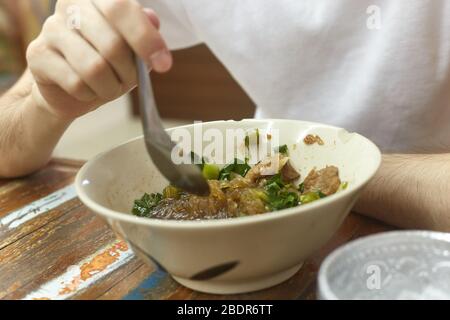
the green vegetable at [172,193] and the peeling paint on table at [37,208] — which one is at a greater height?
the green vegetable at [172,193]

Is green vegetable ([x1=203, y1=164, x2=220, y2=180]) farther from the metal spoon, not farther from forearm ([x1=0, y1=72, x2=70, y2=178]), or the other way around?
forearm ([x1=0, y1=72, x2=70, y2=178])

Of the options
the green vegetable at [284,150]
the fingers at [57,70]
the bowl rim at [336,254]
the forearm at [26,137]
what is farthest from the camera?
the forearm at [26,137]

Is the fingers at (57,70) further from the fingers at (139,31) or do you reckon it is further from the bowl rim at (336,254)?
the bowl rim at (336,254)

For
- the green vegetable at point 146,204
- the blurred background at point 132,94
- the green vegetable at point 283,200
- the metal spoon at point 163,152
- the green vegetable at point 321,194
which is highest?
the metal spoon at point 163,152

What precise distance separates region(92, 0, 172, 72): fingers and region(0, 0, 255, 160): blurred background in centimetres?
302

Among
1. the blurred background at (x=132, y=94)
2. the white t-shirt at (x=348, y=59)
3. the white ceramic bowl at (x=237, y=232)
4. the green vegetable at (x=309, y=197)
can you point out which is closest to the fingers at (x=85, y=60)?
the white ceramic bowl at (x=237, y=232)

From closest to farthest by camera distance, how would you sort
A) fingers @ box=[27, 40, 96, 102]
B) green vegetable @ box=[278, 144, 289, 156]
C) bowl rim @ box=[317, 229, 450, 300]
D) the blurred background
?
bowl rim @ box=[317, 229, 450, 300] < fingers @ box=[27, 40, 96, 102] < green vegetable @ box=[278, 144, 289, 156] < the blurred background

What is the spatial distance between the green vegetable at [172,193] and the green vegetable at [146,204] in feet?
0.05

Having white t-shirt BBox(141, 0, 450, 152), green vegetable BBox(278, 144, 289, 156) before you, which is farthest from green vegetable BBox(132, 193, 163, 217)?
white t-shirt BBox(141, 0, 450, 152)

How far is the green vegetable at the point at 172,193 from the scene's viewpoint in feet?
3.10

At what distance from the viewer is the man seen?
941mm

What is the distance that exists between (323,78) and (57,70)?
76 centimetres

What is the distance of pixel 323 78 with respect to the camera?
4.70 ft

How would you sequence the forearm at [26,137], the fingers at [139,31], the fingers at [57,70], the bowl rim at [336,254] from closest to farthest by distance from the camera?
the bowl rim at [336,254]
the fingers at [139,31]
the fingers at [57,70]
the forearm at [26,137]
